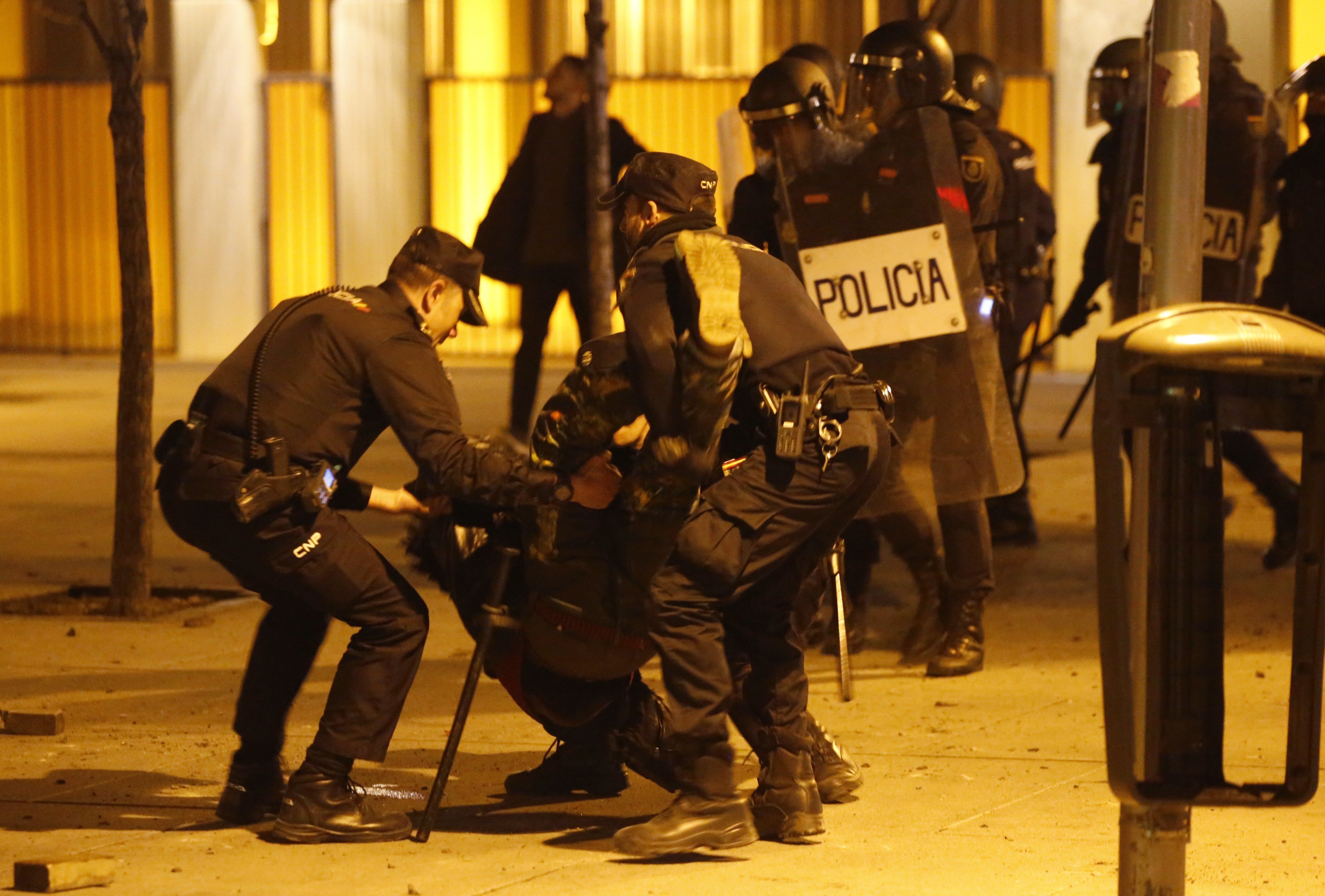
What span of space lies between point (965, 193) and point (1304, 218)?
227 centimetres

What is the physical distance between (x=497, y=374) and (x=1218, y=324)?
15.1 m

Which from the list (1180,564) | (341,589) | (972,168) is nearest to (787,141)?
(972,168)

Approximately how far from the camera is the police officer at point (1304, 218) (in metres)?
8.84

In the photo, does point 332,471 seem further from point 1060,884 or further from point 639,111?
point 639,111

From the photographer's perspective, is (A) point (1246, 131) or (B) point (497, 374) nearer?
(A) point (1246, 131)

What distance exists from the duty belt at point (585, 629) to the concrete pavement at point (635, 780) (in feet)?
1.59

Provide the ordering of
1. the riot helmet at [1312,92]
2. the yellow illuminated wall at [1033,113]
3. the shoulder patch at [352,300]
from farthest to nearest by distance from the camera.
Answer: the yellow illuminated wall at [1033,113]
the riot helmet at [1312,92]
the shoulder patch at [352,300]

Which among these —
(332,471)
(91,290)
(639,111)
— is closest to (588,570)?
(332,471)

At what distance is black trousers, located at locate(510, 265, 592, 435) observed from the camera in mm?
11727

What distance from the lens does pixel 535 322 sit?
11836 mm

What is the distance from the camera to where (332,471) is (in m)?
5.24

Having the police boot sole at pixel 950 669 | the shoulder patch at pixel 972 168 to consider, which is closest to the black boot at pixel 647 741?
the police boot sole at pixel 950 669

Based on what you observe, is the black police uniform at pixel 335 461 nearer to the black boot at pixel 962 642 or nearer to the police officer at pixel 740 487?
the police officer at pixel 740 487

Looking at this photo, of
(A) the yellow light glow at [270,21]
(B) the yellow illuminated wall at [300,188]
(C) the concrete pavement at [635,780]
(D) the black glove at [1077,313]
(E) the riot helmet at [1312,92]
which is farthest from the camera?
(B) the yellow illuminated wall at [300,188]
